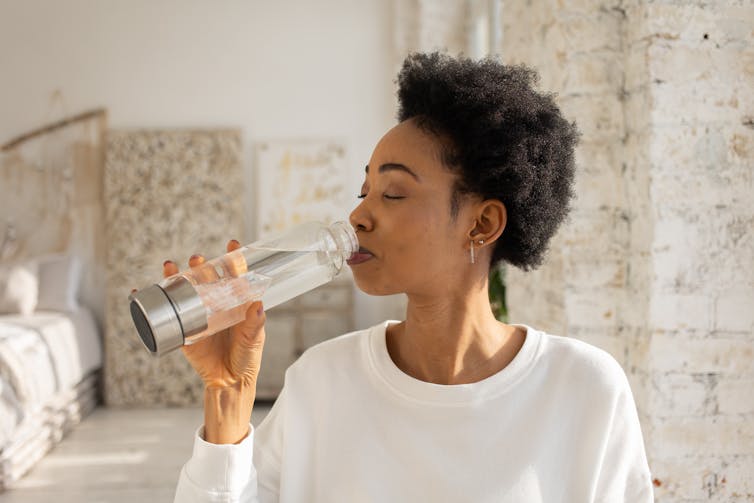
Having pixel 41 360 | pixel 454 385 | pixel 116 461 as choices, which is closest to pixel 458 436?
pixel 454 385

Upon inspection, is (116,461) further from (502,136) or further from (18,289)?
(502,136)

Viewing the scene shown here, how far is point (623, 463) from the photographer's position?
43.5 inches

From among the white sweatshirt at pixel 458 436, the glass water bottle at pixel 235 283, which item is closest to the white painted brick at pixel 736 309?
the white sweatshirt at pixel 458 436

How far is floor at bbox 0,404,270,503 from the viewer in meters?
3.39

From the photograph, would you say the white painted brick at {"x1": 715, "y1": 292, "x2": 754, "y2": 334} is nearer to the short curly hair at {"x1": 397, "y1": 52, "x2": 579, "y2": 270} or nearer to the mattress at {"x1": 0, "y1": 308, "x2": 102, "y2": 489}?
the short curly hair at {"x1": 397, "y1": 52, "x2": 579, "y2": 270}

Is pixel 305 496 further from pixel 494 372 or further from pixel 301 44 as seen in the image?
pixel 301 44

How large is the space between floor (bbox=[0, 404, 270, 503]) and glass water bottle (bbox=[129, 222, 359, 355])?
2681 mm

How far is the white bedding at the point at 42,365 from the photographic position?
3564 mm

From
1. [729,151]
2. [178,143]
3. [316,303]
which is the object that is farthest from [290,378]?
[178,143]

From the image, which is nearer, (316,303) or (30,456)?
(30,456)

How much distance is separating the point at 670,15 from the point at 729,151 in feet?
1.02

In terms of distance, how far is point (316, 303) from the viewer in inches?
205

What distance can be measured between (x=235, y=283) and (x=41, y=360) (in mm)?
3586

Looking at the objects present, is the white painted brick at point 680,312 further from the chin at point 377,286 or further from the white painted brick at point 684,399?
the chin at point 377,286
